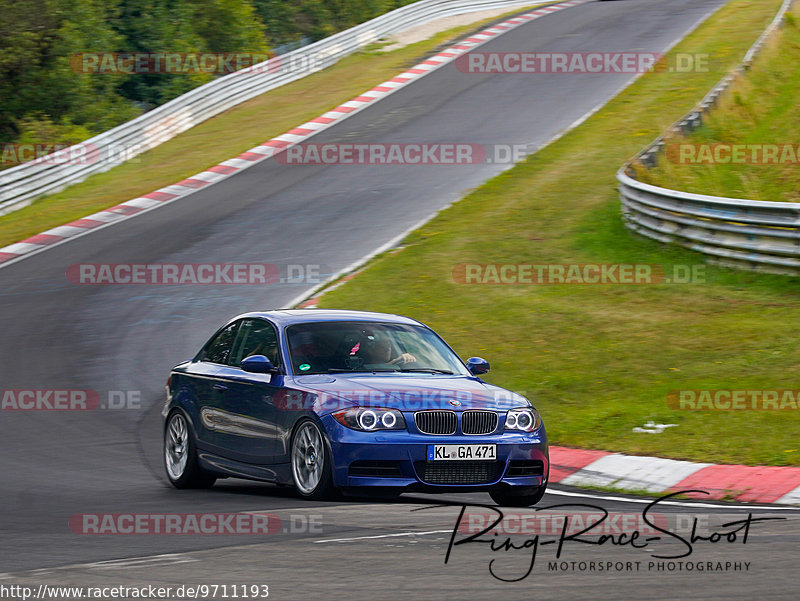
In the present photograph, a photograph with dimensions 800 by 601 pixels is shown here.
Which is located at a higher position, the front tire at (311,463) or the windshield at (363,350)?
the windshield at (363,350)

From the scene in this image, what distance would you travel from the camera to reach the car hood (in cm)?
904

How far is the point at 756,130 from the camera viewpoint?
27047 mm

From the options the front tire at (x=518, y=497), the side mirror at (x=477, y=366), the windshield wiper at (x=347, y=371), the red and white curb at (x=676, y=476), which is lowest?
the red and white curb at (x=676, y=476)

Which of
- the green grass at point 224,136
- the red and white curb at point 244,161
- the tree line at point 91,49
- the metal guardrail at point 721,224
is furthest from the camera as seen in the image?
the tree line at point 91,49

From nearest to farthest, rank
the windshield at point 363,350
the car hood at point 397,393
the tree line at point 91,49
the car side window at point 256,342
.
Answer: the car hood at point 397,393 → the windshield at point 363,350 → the car side window at point 256,342 → the tree line at point 91,49

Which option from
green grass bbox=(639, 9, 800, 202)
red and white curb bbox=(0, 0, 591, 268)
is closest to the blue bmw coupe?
green grass bbox=(639, 9, 800, 202)

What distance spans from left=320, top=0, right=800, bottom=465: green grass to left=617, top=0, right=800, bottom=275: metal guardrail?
26 centimetres

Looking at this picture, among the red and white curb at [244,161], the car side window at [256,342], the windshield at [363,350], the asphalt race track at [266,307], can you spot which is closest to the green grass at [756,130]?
the asphalt race track at [266,307]

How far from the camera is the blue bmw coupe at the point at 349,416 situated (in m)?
8.89

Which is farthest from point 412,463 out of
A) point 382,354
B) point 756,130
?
point 756,130

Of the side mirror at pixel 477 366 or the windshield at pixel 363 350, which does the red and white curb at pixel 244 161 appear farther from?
the side mirror at pixel 477 366

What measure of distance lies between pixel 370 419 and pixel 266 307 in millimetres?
10540

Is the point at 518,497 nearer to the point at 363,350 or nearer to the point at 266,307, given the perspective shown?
the point at 363,350

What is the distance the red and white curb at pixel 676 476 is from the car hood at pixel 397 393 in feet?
5.45
